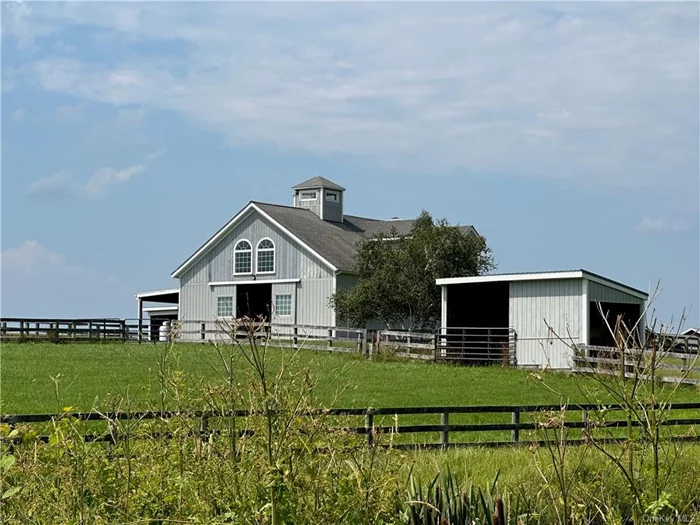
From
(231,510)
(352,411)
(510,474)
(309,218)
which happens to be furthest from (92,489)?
(309,218)

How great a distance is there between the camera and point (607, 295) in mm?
28859

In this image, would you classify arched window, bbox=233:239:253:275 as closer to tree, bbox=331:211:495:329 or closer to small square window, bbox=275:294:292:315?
small square window, bbox=275:294:292:315

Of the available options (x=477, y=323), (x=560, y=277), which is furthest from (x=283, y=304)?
(x=560, y=277)

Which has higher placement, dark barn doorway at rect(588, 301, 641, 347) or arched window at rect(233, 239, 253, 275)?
arched window at rect(233, 239, 253, 275)

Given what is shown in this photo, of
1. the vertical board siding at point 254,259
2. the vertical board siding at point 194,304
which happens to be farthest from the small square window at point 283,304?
the vertical board siding at point 194,304

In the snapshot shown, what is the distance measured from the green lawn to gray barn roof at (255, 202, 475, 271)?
7160mm

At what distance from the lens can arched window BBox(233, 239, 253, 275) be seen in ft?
131

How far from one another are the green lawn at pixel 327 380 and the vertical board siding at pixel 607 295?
2913 mm

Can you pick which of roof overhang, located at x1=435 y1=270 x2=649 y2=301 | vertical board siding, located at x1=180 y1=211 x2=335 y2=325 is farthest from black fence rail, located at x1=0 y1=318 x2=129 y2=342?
roof overhang, located at x1=435 y1=270 x2=649 y2=301

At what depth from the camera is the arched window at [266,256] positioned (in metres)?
39.4

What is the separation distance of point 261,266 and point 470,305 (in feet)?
33.5

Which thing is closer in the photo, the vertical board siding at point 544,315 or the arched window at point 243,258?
the vertical board siding at point 544,315

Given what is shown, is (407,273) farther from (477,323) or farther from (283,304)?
(283,304)

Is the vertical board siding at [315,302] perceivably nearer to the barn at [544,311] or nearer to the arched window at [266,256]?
the arched window at [266,256]
